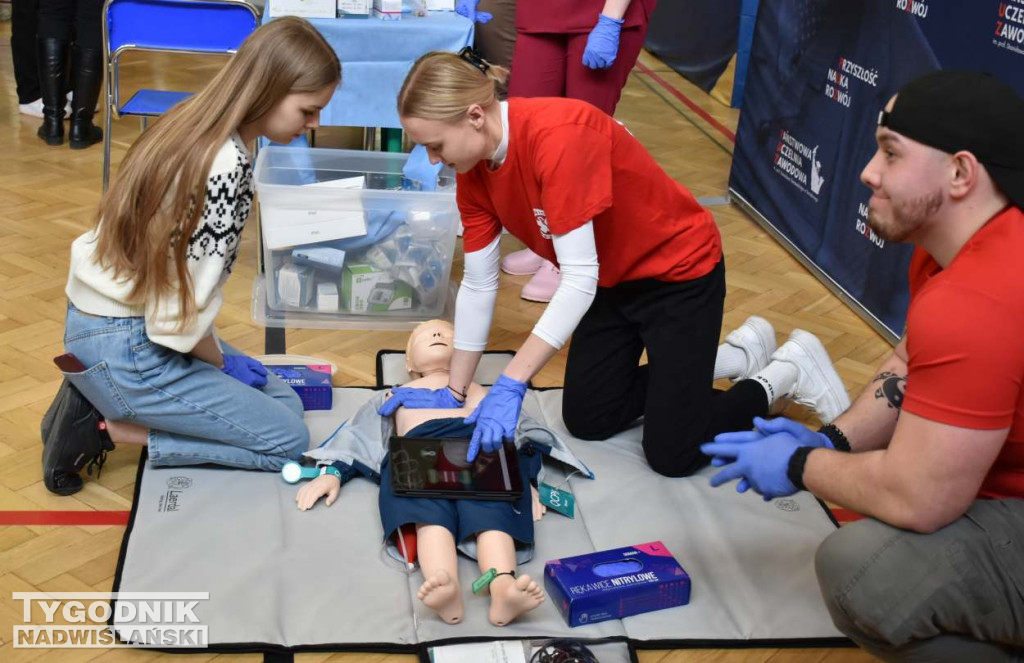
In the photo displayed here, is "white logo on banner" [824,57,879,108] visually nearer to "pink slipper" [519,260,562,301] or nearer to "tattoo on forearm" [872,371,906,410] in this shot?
"pink slipper" [519,260,562,301]

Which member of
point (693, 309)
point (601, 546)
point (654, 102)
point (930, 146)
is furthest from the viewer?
point (654, 102)

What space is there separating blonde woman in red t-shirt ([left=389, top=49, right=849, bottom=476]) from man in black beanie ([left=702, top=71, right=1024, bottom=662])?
53 cm

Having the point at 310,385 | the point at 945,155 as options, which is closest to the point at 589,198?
the point at 945,155

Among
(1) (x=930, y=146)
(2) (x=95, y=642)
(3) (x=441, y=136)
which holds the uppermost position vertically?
(1) (x=930, y=146)

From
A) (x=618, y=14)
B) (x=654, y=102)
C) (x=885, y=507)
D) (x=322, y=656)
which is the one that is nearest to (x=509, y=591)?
(x=322, y=656)

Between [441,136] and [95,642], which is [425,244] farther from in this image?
[95,642]

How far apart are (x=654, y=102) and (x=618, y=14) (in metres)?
2.52

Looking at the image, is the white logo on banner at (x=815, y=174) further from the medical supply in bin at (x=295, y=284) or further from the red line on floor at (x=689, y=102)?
the medical supply in bin at (x=295, y=284)

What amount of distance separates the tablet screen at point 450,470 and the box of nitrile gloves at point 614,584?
0.56ft

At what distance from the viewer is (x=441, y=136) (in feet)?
5.87

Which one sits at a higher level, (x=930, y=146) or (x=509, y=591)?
(x=930, y=146)

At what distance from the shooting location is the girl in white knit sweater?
5.93 ft

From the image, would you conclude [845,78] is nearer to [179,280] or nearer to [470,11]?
[470,11]

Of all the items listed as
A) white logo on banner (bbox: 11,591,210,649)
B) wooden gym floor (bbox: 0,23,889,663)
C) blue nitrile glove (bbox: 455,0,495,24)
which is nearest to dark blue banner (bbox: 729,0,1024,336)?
wooden gym floor (bbox: 0,23,889,663)
